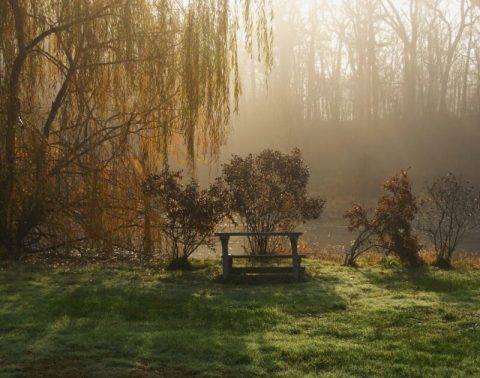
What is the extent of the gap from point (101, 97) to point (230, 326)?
636cm

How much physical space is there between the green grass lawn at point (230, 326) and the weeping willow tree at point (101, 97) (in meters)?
1.38

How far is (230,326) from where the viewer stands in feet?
25.6

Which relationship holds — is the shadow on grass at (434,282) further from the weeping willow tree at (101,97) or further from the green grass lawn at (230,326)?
the weeping willow tree at (101,97)

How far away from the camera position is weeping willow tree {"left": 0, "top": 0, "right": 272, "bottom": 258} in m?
12.0

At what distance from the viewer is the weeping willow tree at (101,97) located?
11992 mm

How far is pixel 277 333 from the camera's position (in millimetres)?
7398

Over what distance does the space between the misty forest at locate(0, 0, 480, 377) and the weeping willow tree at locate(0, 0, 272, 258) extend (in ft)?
0.12

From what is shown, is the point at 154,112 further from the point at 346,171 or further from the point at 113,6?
the point at 346,171

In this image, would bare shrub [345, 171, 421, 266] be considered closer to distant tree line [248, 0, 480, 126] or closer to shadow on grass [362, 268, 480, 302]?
shadow on grass [362, 268, 480, 302]

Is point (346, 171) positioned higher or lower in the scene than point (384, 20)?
lower

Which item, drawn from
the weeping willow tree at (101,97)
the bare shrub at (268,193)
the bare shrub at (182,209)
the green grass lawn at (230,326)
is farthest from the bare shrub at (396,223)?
the weeping willow tree at (101,97)

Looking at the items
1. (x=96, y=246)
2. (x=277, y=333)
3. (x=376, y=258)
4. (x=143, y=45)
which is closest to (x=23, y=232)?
(x=96, y=246)

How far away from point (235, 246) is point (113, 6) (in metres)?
11.3

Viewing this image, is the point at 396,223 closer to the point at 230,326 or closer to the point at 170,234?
the point at 170,234
